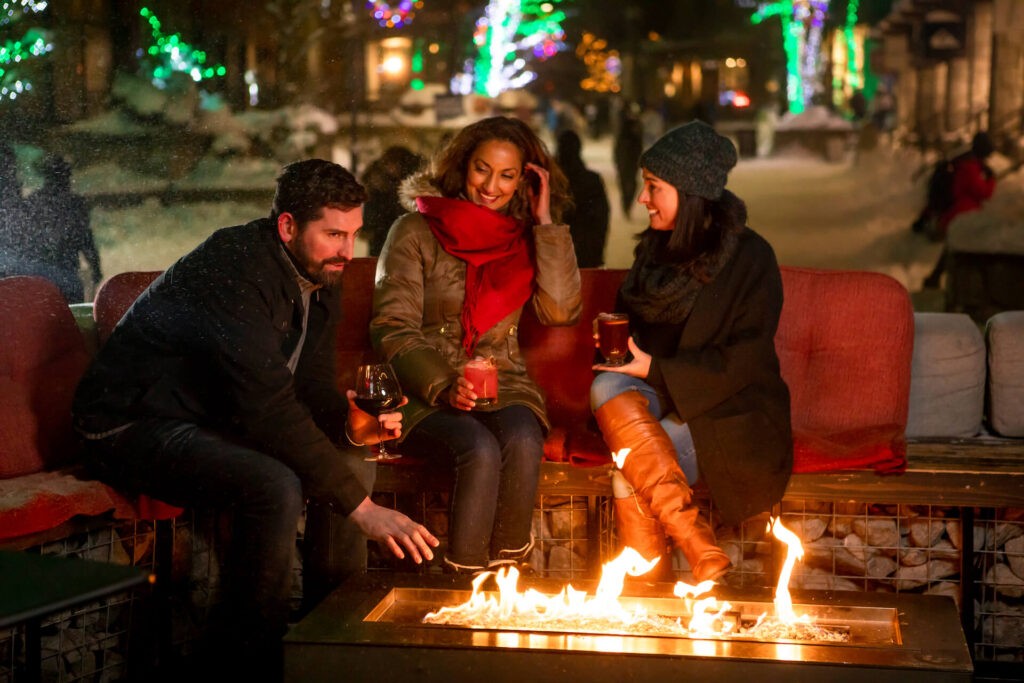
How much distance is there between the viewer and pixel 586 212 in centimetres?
653

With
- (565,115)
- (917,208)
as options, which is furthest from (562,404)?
(917,208)

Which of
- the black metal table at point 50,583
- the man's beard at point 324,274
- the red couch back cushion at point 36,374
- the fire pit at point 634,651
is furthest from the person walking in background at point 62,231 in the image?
the black metal table at point 50,583

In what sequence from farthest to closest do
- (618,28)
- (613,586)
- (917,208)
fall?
(917,208), (618,28), (613,586)

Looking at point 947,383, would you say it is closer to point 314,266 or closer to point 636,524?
point 636,524

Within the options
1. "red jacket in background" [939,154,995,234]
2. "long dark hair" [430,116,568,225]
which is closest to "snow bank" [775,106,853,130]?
"red jacket in background" [939,154,995,234]

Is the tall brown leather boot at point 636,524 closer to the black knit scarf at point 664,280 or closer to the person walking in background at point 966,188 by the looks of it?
the black knit scarf at point 664,280

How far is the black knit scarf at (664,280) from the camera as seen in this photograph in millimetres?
3898

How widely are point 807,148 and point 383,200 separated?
2.78 m

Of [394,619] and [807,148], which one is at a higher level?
[807,148]

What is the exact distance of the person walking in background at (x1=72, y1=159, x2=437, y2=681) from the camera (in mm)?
3342

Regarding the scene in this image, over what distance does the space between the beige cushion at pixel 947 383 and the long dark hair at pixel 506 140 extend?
53.3 inches

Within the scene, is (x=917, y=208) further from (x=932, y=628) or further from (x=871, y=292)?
(x=932, y=628)

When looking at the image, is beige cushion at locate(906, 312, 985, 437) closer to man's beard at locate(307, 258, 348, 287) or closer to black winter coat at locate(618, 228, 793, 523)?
black winter coat at locate(618, 228, 793, 523)

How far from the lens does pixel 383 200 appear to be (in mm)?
6547
